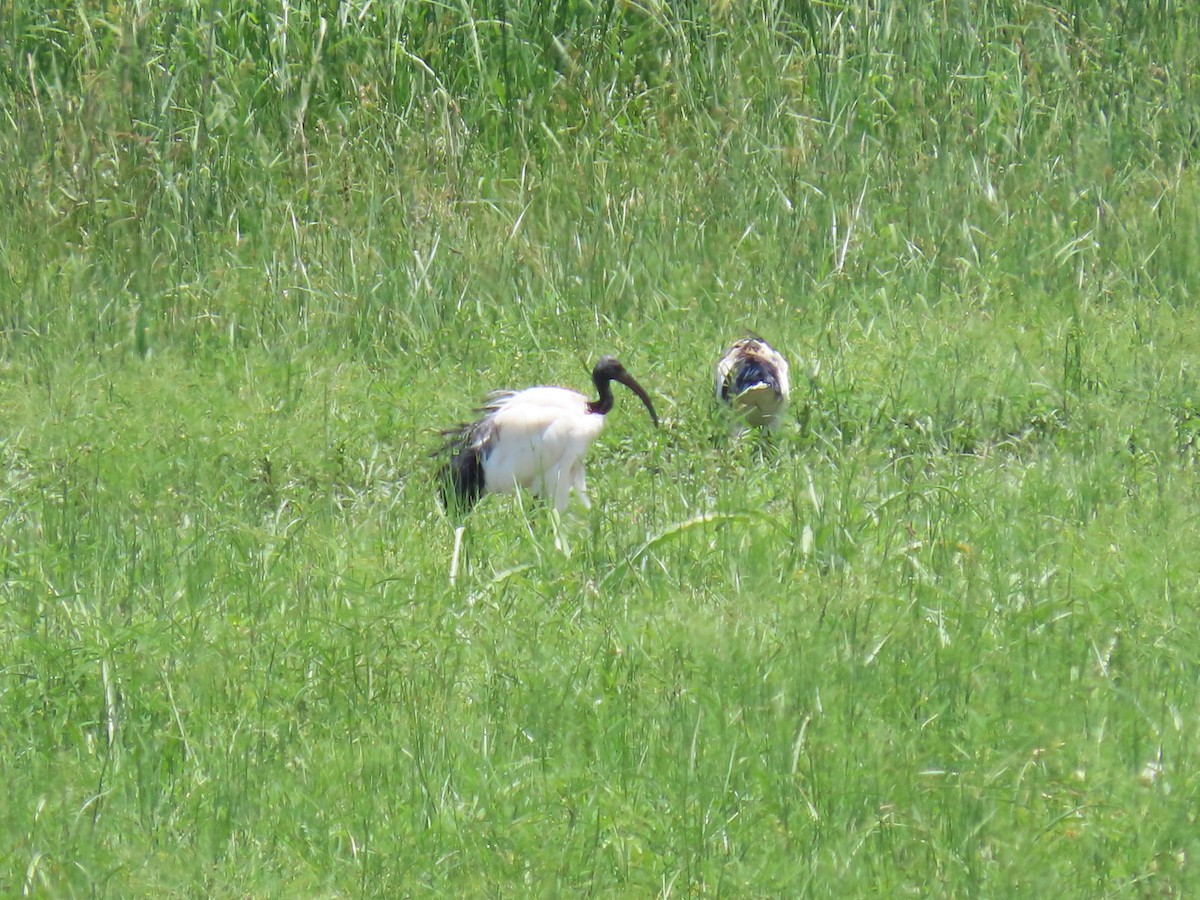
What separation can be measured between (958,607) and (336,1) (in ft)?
20.3

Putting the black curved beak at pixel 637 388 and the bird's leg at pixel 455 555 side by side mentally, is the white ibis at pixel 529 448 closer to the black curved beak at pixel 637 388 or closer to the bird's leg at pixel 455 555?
the black curved beak at pixel 637 388

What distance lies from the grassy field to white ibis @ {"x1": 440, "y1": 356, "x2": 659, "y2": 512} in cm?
18

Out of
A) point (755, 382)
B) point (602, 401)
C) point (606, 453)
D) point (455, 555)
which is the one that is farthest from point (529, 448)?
point (455, 555)

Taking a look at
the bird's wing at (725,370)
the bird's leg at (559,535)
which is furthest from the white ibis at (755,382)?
the bird's leg at (559,535)

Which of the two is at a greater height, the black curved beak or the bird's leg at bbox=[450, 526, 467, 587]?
the bird's leg at bbox=[450, 526, 467, 587]

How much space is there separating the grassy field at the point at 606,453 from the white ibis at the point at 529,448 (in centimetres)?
18

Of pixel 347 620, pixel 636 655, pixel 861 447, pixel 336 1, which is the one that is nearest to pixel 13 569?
pixel 347 620

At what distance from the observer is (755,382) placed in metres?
7.28

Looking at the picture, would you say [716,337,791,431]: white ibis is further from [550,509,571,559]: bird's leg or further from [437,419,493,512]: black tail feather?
[550,509,571,559]: bird's leg

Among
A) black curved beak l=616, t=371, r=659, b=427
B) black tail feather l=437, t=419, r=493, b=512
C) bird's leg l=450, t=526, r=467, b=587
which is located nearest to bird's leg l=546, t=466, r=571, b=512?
black tail feather l=437, t=419, r=493, b=512

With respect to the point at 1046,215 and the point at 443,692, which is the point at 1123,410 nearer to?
the point at 1046,215

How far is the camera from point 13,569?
536 centimetres

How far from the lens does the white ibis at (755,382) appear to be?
7195mm

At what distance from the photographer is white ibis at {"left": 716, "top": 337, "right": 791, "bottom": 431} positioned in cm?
720
